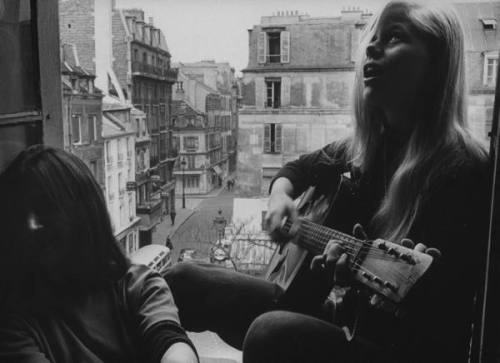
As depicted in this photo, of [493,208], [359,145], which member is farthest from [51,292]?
[493,208]

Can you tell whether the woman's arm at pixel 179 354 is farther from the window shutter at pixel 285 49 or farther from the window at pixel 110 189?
the window shutter at pixel 285 49

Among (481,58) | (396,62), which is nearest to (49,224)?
(396,62)

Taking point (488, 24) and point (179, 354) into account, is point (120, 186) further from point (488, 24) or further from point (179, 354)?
point (488, 24)

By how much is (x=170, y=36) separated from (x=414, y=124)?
883 millimetres

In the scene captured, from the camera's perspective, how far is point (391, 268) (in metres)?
1.03

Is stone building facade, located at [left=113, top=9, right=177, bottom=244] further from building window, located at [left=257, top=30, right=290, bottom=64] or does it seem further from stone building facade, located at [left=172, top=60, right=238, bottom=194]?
building window, located at [left=257, top=30, right=290, bottom=64]

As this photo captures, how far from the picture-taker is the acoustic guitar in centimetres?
99

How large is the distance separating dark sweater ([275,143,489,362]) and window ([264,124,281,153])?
0.67 metres

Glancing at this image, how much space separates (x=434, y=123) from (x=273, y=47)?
69 centimetres

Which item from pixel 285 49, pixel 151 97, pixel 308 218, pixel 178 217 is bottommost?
pixel 178 217

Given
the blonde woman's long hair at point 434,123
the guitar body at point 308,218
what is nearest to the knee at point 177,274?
the guitar body at point 308,218

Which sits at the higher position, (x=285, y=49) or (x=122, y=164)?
(x=285, y=49)

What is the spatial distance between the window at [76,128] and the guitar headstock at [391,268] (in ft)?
3.21

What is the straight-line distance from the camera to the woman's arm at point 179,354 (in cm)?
106
